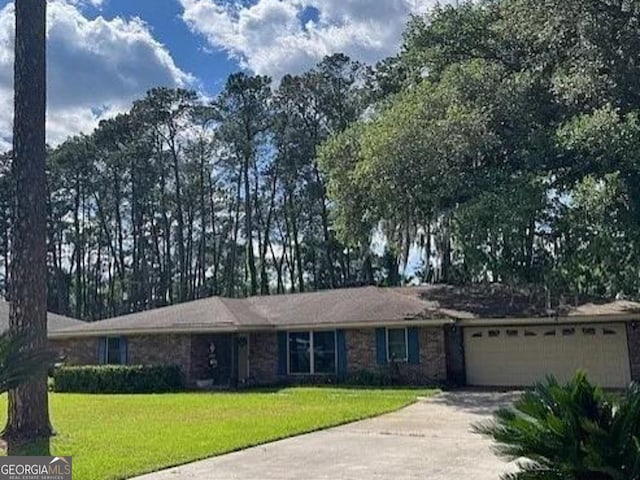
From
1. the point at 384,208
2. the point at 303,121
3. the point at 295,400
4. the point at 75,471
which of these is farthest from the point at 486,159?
the point at 303,121

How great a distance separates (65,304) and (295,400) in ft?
116

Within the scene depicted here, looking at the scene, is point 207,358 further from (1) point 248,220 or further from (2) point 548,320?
(1) point 248,220

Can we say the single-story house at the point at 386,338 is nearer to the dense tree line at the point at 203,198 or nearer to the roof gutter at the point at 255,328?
the roof gutter at the point at 255,328

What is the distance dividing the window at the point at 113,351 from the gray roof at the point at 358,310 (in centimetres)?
46

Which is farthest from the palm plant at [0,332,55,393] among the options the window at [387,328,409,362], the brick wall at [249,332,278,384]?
the brick wall at [249,332,278,384]

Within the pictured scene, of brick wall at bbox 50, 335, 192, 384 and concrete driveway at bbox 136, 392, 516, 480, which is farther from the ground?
brick wall at bbox 50, 335, 192, 384

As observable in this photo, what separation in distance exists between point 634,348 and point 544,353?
2.37 metres

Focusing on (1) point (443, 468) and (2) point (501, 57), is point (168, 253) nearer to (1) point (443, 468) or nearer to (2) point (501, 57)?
(2) point (501, 57)

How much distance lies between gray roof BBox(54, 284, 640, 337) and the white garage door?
27.5 inches

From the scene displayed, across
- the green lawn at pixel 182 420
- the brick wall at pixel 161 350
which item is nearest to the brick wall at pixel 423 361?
the green lawn at pixel 182 420

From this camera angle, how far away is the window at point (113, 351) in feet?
76.3

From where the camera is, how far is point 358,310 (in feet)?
71.0

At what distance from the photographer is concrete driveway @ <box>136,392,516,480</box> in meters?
8.00

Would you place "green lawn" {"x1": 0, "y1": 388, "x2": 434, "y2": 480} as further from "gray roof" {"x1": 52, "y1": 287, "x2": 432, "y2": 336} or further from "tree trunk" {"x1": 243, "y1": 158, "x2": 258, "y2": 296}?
"tree trunk" {"x1": 243, "y1": 158, "x2": 258, "y2": 296}
